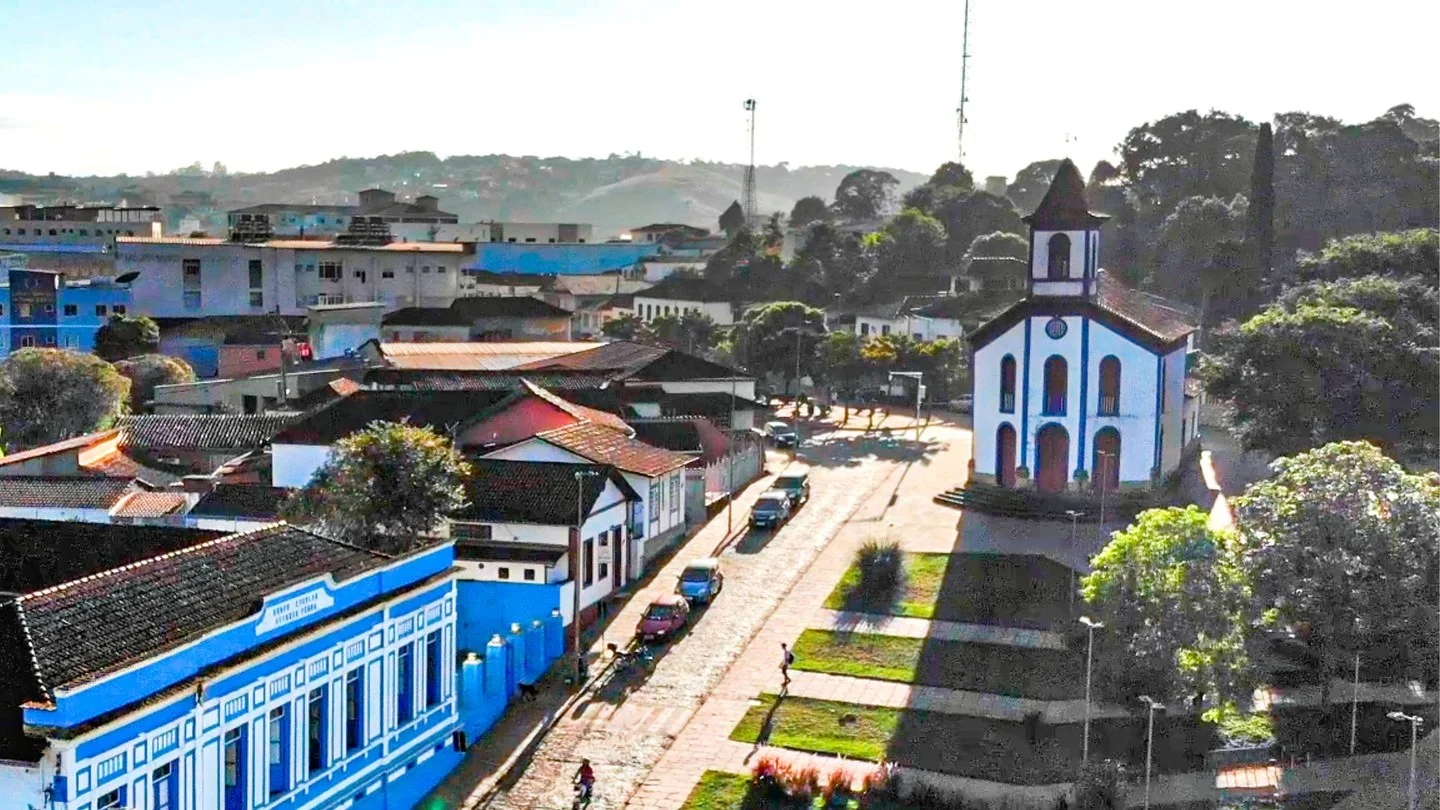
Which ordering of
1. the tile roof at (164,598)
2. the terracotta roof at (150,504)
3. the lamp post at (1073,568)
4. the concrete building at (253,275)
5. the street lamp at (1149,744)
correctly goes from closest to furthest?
1. the tile roof at (164,598)
2. the street lamp at (1149,744)
3. the lamp post at (1073,568)
4. the terracotta roof at (150,504)
5. the concrete building at (253,275)

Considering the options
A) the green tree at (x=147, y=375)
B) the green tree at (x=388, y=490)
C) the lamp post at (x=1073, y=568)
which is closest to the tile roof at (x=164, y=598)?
the green tree at (x=388, y=490)

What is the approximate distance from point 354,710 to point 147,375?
1435 inches

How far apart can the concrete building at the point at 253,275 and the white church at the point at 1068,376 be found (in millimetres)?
39492

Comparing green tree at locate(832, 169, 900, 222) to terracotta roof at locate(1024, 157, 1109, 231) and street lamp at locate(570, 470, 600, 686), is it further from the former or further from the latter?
street lamp at locate(570, 470, 600, 686)

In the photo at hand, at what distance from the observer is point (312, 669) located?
20.6m

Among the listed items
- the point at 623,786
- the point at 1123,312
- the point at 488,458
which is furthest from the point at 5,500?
the point at 1123,312

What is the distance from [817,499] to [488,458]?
12334 mm

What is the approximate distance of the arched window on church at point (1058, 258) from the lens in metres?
42.1

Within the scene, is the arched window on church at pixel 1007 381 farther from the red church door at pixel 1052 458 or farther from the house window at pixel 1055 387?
the red church door at pixel 1052 458

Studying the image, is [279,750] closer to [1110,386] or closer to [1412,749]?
[1412,749]

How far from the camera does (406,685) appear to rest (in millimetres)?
23312

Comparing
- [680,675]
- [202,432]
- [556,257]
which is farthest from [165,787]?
[556,257]

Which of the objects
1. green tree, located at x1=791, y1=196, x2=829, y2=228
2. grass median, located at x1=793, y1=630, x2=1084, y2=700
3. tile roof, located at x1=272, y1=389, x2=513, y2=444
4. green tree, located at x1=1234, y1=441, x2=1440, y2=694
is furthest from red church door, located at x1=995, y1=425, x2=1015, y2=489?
green tree, located at x1=791, y1=196, x2=829, y2=228

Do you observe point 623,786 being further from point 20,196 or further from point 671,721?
point 20,196
